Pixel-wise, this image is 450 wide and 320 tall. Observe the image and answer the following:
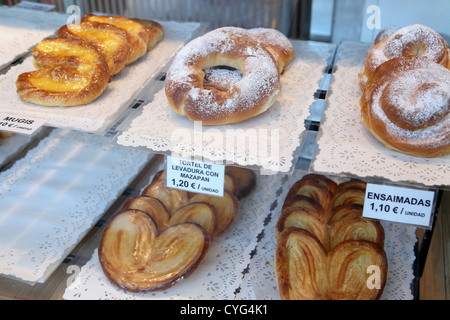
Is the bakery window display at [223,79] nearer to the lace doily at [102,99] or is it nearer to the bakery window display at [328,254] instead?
the lace doily at [102,99]

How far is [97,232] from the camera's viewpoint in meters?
1.44

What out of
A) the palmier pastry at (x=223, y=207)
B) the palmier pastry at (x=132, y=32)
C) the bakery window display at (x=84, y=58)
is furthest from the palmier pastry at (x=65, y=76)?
the palmier pastry at (x=223, y=207)

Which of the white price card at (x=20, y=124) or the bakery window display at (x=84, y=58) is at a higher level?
the bakery window display at (x=84, y=58)

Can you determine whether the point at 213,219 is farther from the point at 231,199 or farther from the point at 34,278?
the point at 34,278

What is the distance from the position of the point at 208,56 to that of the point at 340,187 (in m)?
0.55

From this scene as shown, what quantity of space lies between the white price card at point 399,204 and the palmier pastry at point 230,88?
329 mm

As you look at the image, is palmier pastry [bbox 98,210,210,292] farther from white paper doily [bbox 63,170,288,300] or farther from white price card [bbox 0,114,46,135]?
white price card [bbox 0,114,46,135]

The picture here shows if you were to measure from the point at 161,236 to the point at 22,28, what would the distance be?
892mm

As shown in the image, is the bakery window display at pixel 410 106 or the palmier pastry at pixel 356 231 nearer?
the bakery window display at pixel 410 106

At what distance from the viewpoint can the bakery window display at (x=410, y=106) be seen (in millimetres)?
1014

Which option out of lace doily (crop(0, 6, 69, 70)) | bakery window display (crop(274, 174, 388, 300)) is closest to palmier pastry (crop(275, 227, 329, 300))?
bakery window display (crop(274, 174, 388, 300))

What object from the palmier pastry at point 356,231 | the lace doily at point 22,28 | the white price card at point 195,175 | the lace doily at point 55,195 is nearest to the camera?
the white price card at point 195,175

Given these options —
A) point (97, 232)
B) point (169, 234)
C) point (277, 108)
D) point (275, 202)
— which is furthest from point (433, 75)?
point (97, 232)

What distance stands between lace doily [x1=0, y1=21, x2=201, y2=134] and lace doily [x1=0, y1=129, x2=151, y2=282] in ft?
0.56
